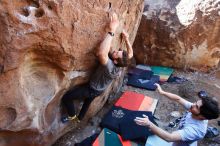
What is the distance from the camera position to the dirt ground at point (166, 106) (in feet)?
12.6

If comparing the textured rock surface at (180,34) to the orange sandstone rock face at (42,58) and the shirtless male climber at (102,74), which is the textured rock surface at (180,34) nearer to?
the orange sandstone rock face at (42,58)

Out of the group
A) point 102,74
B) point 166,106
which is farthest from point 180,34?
point 102,74

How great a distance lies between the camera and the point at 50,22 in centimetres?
274

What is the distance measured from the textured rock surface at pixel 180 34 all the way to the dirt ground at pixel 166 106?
0.26 m

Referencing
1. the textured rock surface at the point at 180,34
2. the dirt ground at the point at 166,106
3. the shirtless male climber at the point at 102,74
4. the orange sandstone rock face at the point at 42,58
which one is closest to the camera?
the orange sandstone rock face at the point at 42,58

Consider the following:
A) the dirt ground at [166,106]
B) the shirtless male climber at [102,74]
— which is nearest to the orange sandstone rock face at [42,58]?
the shirtless male climber at [102,74]

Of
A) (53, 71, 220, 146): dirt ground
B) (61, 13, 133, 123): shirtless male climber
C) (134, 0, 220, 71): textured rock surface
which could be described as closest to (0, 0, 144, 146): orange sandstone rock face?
(61, 13, 133, 123): shirtless male climber

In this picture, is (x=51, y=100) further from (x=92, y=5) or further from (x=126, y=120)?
(x=126, y=120)

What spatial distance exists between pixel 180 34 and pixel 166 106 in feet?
5.01

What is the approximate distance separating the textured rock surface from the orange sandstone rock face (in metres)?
2.24

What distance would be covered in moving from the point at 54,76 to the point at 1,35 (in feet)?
2.51

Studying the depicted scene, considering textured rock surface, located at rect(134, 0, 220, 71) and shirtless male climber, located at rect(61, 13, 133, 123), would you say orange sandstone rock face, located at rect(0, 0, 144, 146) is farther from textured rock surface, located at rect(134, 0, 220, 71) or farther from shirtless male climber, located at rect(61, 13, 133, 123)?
textured rock surface, located at rect(134, 0, 220, 71)

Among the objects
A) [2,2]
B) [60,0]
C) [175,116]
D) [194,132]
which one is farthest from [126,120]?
[2,2]

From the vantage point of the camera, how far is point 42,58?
2.95m
